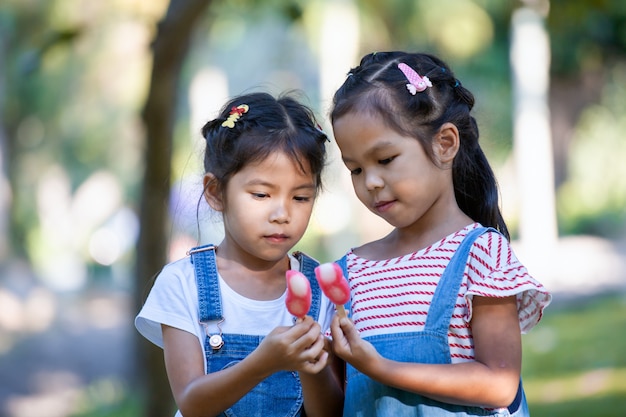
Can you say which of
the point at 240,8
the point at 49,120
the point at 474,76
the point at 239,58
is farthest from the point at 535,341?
the point at 239,58

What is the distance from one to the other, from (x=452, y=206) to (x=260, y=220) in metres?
0.50

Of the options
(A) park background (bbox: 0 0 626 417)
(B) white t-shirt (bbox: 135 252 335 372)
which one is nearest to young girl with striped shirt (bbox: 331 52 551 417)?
(B) white t-shirt (bbox: 135 252 335 372)

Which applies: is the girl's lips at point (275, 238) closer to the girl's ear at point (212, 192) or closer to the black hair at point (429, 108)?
the girl's ear at point (212, 192)

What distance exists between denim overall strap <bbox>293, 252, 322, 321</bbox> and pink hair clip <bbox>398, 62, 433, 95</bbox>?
579mm

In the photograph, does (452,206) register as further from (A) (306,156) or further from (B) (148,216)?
(B) (148,216)

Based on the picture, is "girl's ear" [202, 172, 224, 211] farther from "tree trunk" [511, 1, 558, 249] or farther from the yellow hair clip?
"tree trunk" [511, 1, 558, 249]

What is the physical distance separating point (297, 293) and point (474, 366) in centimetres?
47

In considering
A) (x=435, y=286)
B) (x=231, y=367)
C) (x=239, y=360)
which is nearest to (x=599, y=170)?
(x=435, y=286)

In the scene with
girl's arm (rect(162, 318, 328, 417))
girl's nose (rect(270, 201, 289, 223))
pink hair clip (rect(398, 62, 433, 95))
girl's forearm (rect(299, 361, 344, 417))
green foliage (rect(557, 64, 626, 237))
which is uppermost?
green foliage (rect(557, 64, 626, 237))

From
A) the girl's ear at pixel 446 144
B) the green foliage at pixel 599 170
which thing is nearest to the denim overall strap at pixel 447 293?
the girl's ear at pixel 446 144

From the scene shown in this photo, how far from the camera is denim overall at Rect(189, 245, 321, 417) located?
2391 millimetres

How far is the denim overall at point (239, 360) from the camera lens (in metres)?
2.39

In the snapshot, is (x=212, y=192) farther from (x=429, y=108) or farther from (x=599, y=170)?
(x=599, y=170)

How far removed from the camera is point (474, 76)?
68.1 feet
